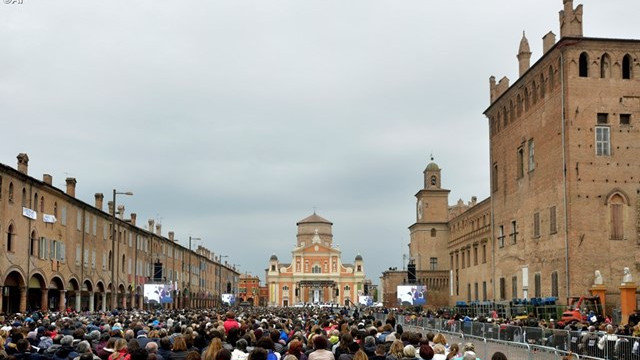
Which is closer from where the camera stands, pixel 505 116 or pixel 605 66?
pixel 605 66

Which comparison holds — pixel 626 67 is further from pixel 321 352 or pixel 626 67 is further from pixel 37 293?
pixel 321 352

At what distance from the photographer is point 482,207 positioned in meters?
76.4

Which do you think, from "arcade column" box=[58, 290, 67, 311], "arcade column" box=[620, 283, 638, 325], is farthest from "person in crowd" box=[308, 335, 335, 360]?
"arcade column" box=[58, 290, 67, 311]

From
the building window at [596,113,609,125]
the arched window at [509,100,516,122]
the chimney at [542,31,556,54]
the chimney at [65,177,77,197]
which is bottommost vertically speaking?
the chimney at [65,177,77,197]

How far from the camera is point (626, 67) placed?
45906 millimetres

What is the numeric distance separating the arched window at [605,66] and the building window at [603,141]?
2.93 m

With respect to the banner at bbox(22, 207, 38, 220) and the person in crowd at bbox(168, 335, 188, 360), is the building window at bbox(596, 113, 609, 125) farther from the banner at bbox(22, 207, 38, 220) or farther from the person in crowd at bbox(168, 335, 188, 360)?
the person in crowd at bbox(168, 335, 188, 360)

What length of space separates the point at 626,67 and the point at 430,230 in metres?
56.4

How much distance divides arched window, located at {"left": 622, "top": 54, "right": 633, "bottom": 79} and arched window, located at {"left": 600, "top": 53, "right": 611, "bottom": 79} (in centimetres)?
91

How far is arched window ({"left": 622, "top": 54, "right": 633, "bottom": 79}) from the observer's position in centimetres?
4562

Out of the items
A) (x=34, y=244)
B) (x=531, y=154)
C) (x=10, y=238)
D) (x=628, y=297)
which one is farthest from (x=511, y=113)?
(x=10, y=238)

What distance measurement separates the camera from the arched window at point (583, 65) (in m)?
45.4

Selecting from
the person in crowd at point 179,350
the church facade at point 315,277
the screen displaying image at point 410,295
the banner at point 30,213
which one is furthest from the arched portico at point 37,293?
the church facade at point 315,277

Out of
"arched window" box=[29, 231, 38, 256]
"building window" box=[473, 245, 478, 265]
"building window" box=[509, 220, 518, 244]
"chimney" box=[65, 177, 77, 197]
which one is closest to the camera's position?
"arched window" box=[29, 231, 38, 256]
